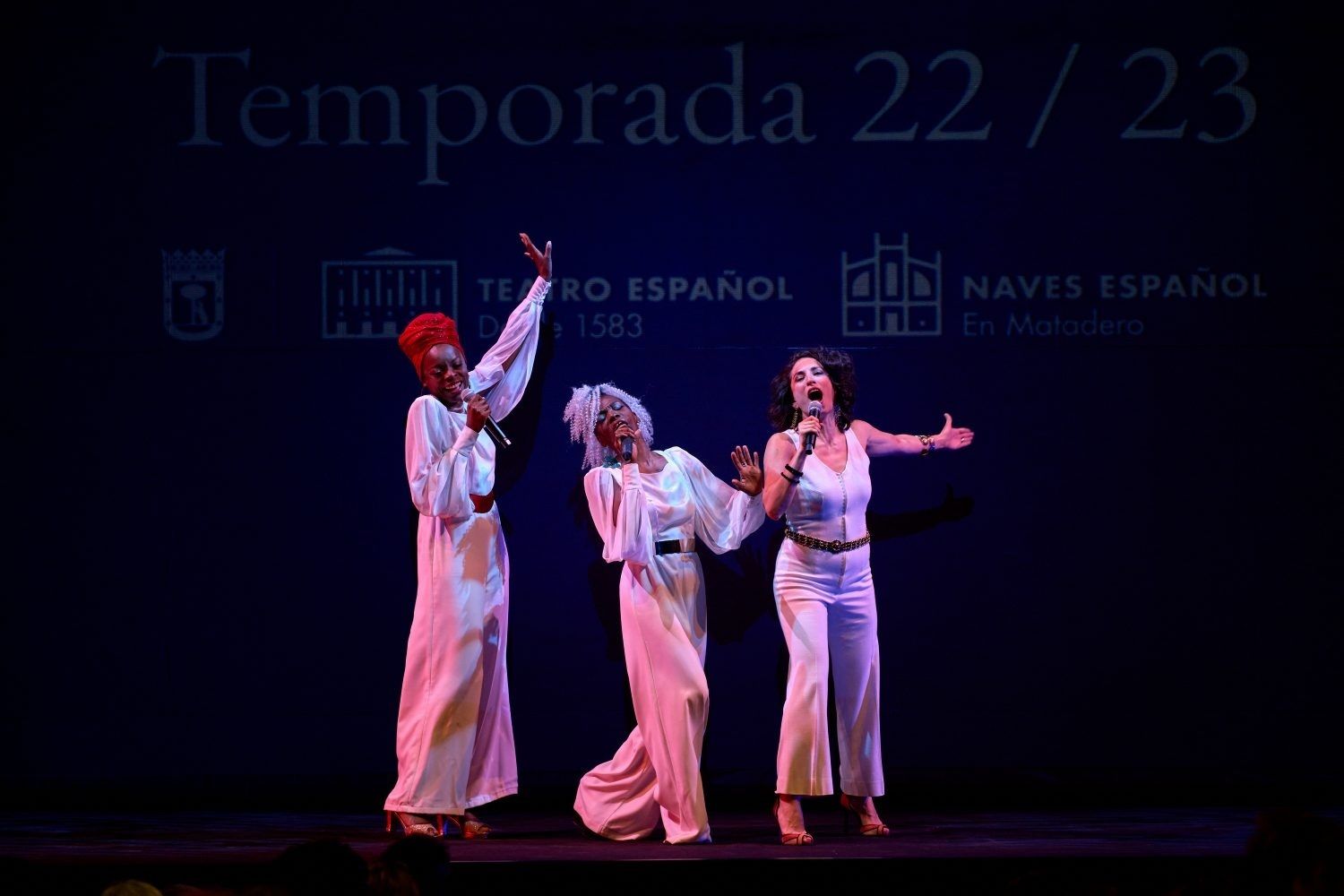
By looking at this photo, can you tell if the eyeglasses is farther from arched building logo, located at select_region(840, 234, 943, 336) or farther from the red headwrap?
arched building logo, located at select_region(840, 234, 943, 336)

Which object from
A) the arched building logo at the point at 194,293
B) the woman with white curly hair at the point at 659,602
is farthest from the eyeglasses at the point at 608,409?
the arched building logo at the point at 194,293

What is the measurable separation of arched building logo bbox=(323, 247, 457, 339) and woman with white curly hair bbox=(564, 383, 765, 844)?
1020 mm

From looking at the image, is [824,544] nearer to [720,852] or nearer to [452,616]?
[720,852]

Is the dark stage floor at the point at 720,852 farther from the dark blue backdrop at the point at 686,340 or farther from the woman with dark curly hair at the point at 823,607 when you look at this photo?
the dark blue backdrop at the point at 686,340

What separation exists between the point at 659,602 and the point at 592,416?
77cm

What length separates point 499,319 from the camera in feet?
19.9

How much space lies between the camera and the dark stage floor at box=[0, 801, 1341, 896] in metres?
4.32

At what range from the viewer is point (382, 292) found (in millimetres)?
6090

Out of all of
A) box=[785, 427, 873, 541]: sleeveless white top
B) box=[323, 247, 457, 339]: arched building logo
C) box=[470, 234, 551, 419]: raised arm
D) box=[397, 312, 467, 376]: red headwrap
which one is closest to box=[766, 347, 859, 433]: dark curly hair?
box=[785, 427, 873, 541]: sleeveless white top

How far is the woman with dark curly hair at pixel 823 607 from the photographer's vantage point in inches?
199

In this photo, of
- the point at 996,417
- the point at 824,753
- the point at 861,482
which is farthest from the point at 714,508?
the point at 996,417

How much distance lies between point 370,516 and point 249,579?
537mm

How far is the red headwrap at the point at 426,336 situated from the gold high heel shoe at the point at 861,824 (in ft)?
6.72

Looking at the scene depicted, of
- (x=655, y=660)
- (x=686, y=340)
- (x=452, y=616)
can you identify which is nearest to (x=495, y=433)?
(x=452, y=616)
